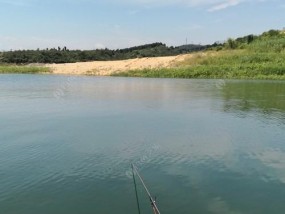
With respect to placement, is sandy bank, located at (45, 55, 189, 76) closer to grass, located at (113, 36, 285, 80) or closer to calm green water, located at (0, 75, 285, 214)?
grass, located at (113, 36, 285, 80)

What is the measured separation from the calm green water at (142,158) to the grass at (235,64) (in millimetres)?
34337

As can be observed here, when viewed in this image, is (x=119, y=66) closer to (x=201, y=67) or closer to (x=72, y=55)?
(x=201, y=67)

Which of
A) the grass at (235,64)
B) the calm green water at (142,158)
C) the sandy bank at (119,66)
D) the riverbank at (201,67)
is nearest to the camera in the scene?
the calm green water at (142,158)

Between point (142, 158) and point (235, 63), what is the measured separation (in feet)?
184

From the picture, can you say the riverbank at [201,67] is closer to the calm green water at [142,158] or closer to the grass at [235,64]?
the grass at [235,64]

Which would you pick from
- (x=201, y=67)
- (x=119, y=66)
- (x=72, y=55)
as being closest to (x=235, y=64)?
(x=201, y=67)

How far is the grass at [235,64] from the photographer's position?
208 feet

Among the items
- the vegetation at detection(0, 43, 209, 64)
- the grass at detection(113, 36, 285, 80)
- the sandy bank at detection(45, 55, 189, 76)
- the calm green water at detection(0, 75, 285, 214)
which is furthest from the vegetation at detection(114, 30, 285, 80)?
the calm green water at detection(0, 75, 285, 214)

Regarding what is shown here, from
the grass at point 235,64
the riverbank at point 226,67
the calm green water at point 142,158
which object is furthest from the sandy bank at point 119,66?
the calm green water at point 142,158

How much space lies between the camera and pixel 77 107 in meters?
30.1

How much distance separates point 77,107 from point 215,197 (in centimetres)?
1924

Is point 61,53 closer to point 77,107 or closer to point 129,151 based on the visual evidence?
point 77,107

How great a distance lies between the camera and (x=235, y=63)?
69.4 m

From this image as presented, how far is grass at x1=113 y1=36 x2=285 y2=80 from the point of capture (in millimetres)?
63500
